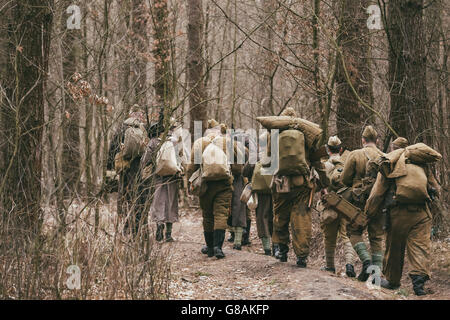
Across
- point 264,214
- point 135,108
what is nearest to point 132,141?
point 135,108

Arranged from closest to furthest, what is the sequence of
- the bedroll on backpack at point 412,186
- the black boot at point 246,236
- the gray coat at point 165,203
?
the bedroll on backpack at point 412,186
the gray coat at point 165,203
the black boot at point 246,236

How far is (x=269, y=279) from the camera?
7.64 metres

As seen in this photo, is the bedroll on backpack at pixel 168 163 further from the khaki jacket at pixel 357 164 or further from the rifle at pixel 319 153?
the khaki jacket at pixel 357 164

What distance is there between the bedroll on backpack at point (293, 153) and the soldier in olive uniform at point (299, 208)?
13 centimetres

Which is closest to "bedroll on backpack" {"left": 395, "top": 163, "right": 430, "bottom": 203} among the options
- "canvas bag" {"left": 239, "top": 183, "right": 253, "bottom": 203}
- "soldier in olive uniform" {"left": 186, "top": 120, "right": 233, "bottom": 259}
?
"soldier in olive uniform" {"left": 186, "top": 120, "right": 233, "bottom": 259}

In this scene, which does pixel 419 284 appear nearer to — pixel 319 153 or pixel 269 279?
pixel 269 279

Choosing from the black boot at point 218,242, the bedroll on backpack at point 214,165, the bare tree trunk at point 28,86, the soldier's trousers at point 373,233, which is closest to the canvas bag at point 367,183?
the soldier's trousers at point 373,233

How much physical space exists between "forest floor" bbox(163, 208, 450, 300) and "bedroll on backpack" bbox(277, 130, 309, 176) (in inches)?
57.0

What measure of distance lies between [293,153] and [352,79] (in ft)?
14.1

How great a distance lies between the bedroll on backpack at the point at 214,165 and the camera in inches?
348

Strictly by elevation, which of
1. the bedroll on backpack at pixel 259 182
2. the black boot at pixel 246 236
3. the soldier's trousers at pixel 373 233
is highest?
the bedroll on backpack at pixel 259 182

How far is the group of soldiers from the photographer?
752 cm
